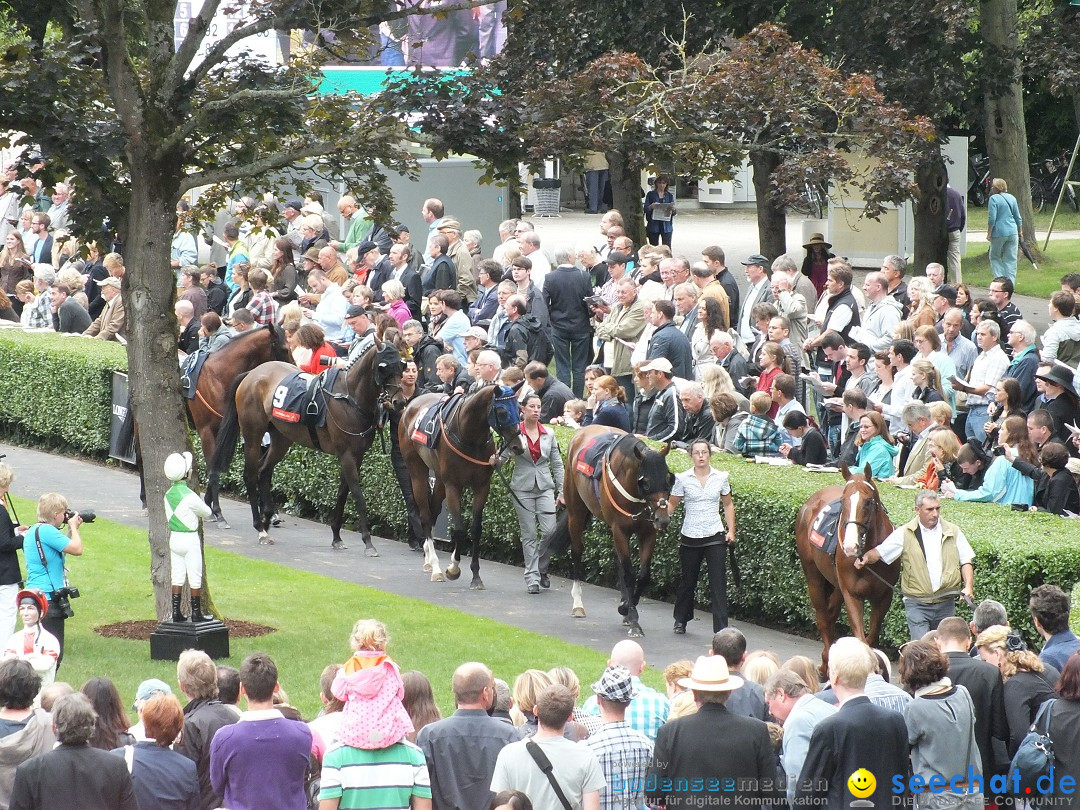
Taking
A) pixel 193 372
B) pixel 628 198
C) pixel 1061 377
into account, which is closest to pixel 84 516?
pixel 193 372

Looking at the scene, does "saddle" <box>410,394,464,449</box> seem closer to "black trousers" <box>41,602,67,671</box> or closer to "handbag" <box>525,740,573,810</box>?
"black trousers" <box>41,602,67,671</box>

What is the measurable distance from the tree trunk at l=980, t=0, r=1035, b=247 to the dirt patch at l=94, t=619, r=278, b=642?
16.0 meters

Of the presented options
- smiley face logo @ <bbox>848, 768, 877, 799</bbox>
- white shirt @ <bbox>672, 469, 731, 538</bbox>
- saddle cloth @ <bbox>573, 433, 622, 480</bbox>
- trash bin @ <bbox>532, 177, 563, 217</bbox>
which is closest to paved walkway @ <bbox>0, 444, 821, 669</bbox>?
white shirt @ <bbox>672, 469, 731, 538</bbox>

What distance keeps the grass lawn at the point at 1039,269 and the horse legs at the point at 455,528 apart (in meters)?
14.3

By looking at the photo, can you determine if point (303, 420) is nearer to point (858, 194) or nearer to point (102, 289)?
point (102, 289)

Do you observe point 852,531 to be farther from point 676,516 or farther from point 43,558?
point 43,558

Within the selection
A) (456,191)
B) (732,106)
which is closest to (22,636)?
(732,106)

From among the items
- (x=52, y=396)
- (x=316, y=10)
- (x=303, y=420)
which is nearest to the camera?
(x=316, y=10)

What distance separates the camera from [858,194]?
2911 centimetres

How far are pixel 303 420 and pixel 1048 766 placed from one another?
10.7m

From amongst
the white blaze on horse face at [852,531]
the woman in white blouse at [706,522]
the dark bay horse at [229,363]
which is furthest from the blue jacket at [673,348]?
the white blaze on horse face at [852,531]

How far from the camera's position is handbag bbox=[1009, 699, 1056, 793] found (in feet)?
26.3

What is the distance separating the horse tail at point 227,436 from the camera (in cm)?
1806

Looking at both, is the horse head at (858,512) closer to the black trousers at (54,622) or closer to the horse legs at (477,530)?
the horse legs at (477,530)
